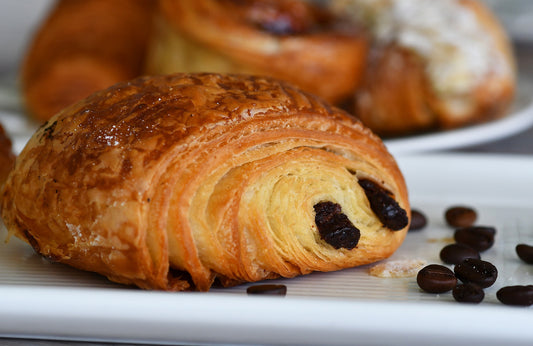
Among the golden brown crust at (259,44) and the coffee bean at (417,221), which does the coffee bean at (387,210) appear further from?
the golden brown crust at (259,44)

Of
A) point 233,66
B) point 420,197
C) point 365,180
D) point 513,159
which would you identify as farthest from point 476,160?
point 233,66

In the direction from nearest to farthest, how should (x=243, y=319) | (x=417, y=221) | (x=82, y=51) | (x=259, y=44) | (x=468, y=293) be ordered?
(x=243, y=319)
(x=468, y=293)
(x=417, y=221)
(x=259, y=44)
(x=82, y=51)

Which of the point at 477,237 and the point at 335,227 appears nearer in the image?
the point at 335,227

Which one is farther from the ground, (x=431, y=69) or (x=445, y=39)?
(x=445, y=39)

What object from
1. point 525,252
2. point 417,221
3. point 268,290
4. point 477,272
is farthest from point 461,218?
point 268,290

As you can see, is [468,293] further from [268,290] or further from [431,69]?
[431,69]

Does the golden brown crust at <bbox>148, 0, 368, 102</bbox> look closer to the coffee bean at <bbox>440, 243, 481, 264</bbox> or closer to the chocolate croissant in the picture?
the chocolate croissant

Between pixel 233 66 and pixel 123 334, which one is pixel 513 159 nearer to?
pixel 233 66

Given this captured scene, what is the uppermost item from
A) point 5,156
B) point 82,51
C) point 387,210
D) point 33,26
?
point 387,210
